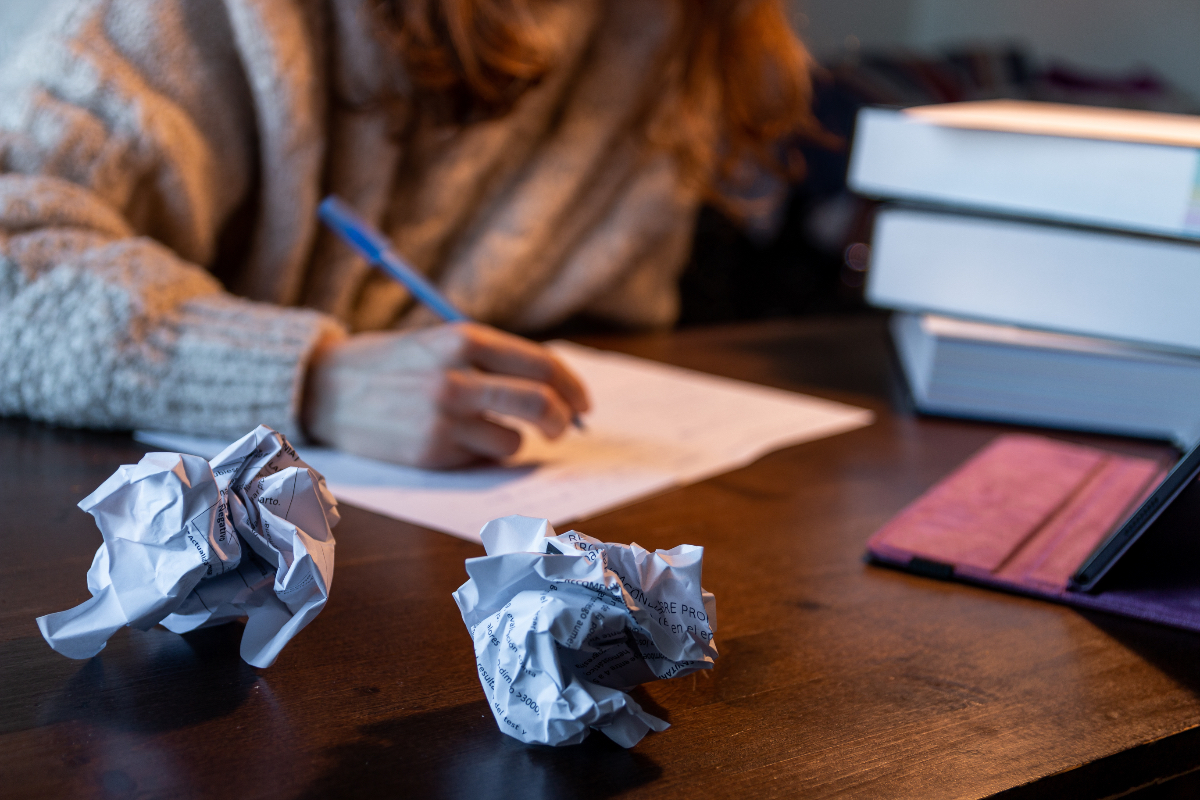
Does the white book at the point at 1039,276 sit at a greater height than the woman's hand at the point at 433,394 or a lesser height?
greater

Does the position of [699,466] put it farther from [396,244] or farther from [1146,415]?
[396,244]

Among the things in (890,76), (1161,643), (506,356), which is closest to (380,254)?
(506,356)

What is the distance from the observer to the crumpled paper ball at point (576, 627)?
280 mm

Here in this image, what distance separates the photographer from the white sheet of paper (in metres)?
0.50

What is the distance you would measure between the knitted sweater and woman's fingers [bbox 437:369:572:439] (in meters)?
0.09

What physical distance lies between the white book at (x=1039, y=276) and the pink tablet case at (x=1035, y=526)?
0.10 metres

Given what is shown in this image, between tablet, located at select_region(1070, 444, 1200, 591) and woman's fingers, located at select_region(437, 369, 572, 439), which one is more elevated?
tablet, located at select_region(1070, 444, 1200, 591)

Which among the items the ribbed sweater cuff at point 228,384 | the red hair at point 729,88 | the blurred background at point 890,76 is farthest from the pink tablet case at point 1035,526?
the blurred background at point 890,76

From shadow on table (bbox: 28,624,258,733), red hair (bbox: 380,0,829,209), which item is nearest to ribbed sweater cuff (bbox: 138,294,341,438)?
shadow on table (bbox: 28,624,258,733)

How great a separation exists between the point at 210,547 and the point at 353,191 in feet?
1.92

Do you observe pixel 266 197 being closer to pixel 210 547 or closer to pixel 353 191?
pixel 353 191

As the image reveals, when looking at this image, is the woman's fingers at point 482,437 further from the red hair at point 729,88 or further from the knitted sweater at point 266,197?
the red hair at point 729,88

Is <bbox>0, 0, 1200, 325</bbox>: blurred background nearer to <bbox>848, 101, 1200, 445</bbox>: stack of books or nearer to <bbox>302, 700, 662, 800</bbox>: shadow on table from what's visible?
<bbox>848, 101, 1200, 445</bbox>: stack of books

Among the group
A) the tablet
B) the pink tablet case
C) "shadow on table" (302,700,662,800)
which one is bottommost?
the pink tablet case
